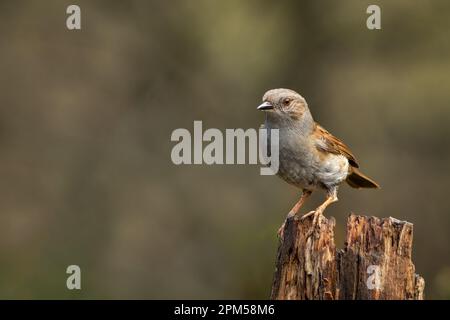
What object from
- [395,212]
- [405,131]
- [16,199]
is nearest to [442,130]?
[405,131]

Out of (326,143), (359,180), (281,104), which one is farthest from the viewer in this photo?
(359,180)

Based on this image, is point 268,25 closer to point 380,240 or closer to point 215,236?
point 215,236

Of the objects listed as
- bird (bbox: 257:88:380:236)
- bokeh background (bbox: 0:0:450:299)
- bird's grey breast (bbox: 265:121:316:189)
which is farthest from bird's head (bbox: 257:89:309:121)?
bokeh background (bbox: 0:0:450:299)

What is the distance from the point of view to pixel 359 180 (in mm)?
8719

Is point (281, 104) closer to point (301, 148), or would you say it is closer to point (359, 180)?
point (301, 148)

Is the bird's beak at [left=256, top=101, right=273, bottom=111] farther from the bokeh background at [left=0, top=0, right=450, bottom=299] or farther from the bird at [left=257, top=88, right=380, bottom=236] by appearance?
the bokeh background at [left=0, top=0, right=450, bottom=299]

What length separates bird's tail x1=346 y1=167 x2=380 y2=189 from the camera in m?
8.61

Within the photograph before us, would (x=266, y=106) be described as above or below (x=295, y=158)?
above

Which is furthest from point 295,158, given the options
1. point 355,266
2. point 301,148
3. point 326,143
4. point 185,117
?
point 185,117

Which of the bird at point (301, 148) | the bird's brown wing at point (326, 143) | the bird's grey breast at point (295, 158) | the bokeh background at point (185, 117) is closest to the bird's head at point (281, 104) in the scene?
the bird at point (301, 148)

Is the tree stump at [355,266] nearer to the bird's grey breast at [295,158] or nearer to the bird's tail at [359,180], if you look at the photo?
the bird's grey breast at [295,158]

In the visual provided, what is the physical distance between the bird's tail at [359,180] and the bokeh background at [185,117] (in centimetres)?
334

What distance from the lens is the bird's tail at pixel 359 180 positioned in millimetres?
8609

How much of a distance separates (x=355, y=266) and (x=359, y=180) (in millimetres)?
2852
